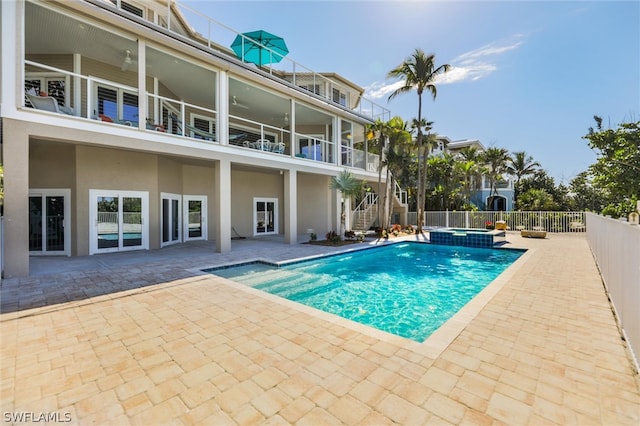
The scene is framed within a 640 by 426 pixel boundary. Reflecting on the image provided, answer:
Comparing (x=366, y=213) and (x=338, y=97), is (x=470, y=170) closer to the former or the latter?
(x=366, y=213)

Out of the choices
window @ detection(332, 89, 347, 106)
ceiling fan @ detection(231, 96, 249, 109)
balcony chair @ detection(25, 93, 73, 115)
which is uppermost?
window @ detection(332, 89, 347, 106)

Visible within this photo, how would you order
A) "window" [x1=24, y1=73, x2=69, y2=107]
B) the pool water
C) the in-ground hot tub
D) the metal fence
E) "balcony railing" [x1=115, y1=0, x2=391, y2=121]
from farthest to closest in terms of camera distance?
the metal fence, the in-ground hot tub, "balcony railing" [x1=115, y1=0, x2=391, y2=121], "window" [x1=24, y1=73, x2=69, y2=107], the pool water

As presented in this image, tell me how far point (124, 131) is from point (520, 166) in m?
35.5

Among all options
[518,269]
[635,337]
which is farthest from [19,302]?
[518,269]

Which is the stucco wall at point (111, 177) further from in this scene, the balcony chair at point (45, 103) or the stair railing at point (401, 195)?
the stair railing at point (401, 195)

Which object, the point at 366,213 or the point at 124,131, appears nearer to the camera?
the point at 124,131

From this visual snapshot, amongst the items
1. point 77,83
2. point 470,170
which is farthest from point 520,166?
point 77,83

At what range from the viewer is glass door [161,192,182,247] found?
1198 centimetres

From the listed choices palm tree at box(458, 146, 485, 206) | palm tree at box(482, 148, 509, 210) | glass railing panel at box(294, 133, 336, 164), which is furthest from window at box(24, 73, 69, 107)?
palm tree at box(482, 148, 509, 210)

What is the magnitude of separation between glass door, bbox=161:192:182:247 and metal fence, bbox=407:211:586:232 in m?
16.4

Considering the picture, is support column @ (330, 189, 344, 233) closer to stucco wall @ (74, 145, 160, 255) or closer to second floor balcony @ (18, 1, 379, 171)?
second floor balcony @ (18, 1, 379, 171)

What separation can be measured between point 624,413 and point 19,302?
8.08 meters

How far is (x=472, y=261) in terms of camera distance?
34.9ft

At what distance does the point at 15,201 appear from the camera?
641cm
